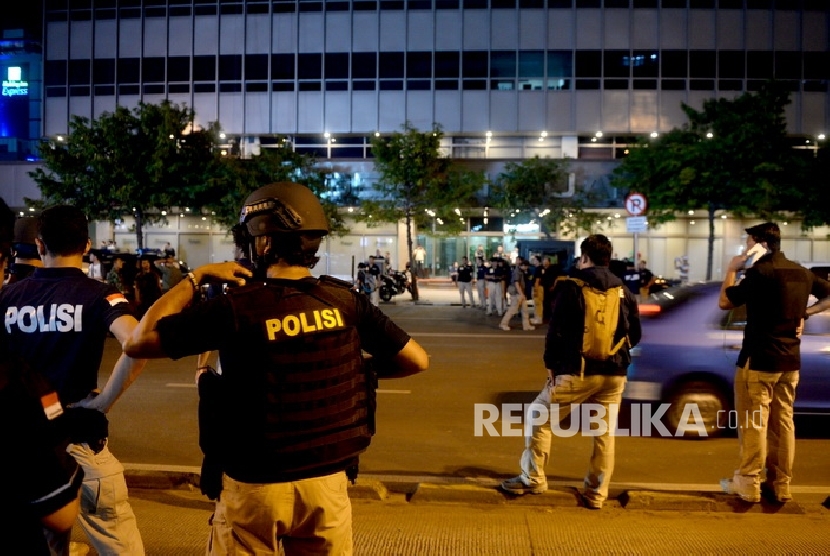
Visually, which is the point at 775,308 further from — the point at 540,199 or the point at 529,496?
the point at 540,199

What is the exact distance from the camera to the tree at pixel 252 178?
29594 millimetres

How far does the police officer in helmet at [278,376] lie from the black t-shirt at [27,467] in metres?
0.59

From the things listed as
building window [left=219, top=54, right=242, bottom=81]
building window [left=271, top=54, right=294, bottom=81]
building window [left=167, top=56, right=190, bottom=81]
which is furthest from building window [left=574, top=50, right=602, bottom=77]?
building window [left=167, top=56, right=190, bottom=81]

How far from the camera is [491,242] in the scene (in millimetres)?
34156

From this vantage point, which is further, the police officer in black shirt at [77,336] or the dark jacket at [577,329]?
the dark jacket at [577,329]

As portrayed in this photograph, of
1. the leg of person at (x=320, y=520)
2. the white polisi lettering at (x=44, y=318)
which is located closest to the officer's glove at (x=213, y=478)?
the leg of person at (x=320, y=520)

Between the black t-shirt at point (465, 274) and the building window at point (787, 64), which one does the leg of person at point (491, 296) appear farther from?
the building window at point (787, 64)

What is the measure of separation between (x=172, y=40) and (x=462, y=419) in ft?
104

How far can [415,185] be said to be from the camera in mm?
27219

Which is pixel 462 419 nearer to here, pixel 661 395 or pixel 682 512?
pixel 661 395

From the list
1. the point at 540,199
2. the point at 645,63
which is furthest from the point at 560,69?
the point at 540,199

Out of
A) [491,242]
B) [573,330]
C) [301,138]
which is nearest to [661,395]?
[573,330]

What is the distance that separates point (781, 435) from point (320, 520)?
3.94 metres

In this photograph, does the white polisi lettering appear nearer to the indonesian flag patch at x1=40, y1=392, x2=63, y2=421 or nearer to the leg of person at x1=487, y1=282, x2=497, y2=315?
the indonesian flag patch at x1=40, y1=392, x2=63, y2=421
